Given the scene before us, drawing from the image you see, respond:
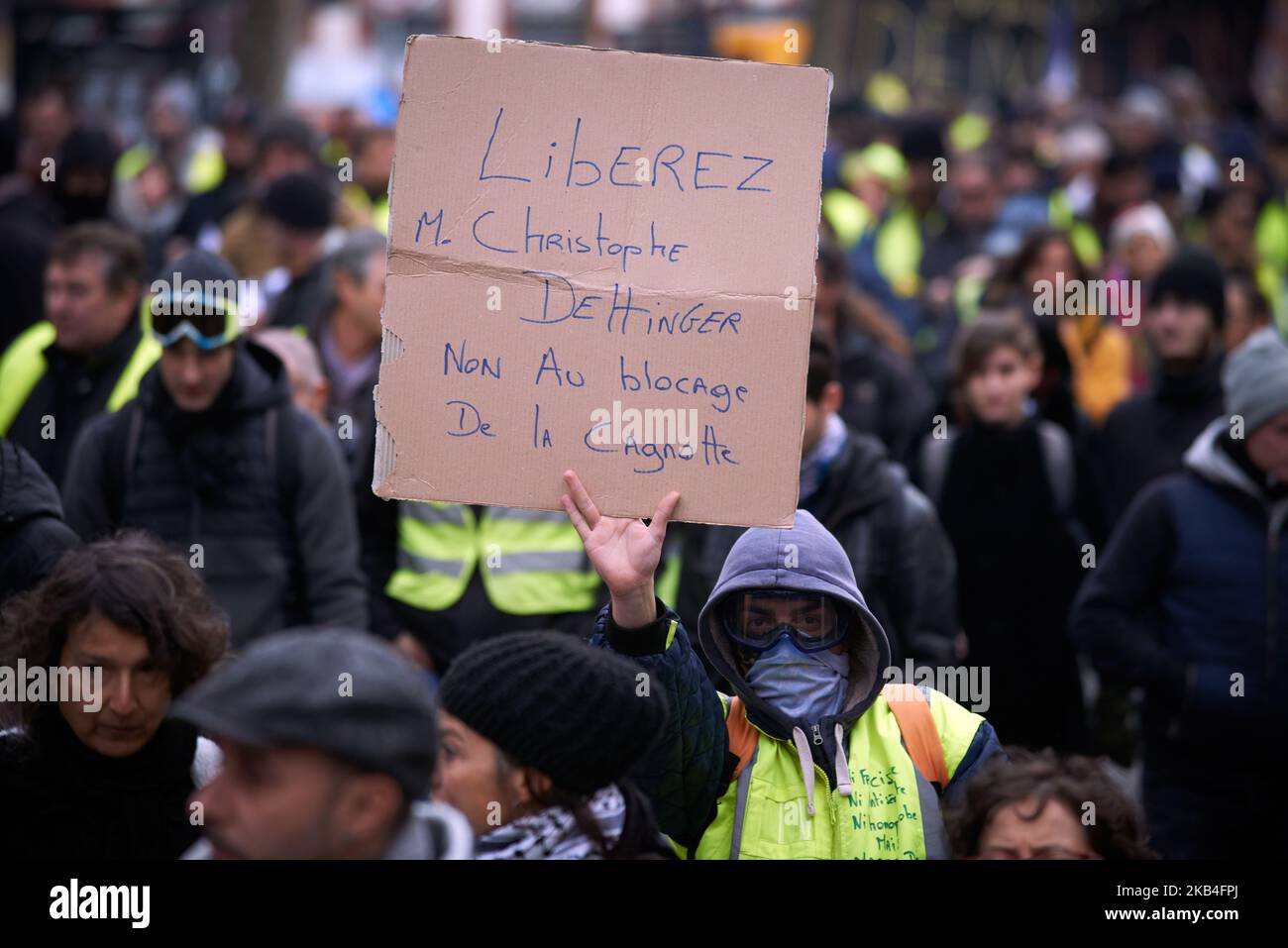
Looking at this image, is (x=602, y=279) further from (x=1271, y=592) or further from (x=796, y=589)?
(x=1271, y=592)

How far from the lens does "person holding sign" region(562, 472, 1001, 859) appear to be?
3.44 meters

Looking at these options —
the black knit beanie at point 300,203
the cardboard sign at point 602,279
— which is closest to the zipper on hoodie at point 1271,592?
the cardboard sign at point 602,279

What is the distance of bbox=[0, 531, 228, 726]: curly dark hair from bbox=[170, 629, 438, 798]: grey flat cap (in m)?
1.10

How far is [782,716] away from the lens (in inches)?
139

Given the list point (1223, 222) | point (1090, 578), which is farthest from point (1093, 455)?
point (1223, 222)

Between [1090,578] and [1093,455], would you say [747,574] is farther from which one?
[1093,455]

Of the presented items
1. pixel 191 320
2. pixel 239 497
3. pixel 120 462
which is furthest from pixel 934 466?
pixel 120 462

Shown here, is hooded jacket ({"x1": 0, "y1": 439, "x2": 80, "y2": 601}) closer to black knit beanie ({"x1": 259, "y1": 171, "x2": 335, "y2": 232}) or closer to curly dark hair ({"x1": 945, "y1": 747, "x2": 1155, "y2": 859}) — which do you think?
curly dark hair ({"x1": 945, "y1": 747, "x2": 1155, "y2": 859})

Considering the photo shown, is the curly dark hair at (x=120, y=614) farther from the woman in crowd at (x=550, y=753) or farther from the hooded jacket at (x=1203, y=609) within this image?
the hooded jacket at (x=1203, y=609)

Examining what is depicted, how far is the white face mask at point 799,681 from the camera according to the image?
358cm

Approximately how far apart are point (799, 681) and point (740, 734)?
0.49ft

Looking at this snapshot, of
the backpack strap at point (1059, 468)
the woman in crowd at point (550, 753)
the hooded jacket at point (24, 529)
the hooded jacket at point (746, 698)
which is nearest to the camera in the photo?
the woman in crowd at point (550, 753)

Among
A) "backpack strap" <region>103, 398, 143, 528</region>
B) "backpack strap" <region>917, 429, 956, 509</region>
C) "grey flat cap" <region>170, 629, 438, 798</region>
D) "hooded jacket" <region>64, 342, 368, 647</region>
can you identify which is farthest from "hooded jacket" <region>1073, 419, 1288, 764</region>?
"grey flat cap" <region>170, 629, 438, 798</region>

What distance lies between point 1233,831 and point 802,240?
2.49 metres
